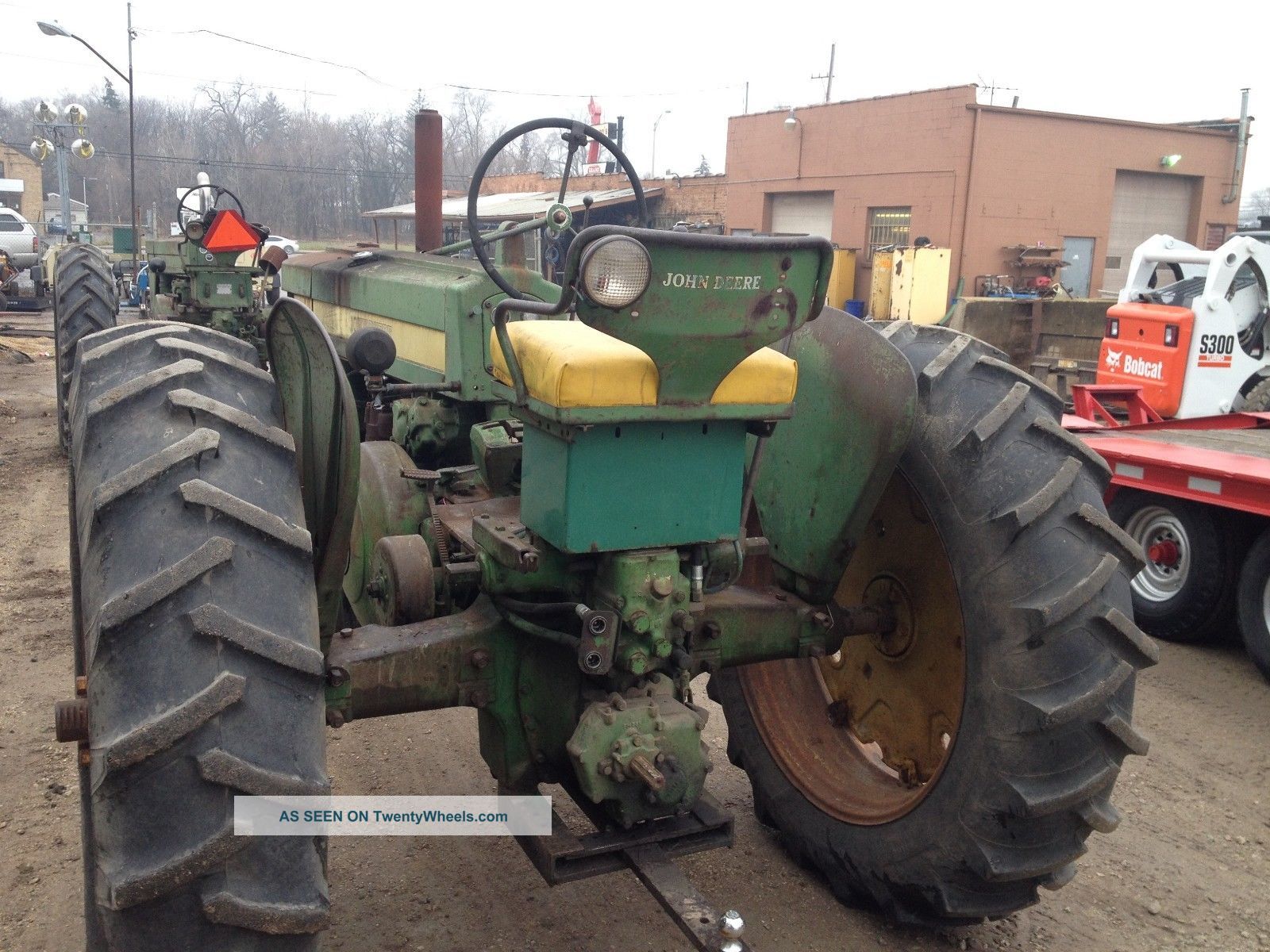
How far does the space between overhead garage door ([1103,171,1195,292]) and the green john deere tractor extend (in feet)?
81.7

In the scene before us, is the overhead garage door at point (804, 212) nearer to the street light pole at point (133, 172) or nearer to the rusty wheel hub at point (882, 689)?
the street light pole at point (133, 172)

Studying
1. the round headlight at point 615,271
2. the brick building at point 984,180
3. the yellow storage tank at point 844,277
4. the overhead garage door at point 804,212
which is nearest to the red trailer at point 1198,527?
the round headlight at point 615,271

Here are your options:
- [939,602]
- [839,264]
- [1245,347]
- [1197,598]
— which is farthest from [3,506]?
[839,264]

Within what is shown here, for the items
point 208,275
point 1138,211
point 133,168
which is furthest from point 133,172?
point 1138,211

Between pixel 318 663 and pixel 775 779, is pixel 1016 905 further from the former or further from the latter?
pixel 318 663

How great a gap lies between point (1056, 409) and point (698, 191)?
2877 cm

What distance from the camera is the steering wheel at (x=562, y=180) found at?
3.01m

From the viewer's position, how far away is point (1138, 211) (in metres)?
25.8

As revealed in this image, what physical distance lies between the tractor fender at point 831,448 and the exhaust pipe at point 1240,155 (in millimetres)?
28089

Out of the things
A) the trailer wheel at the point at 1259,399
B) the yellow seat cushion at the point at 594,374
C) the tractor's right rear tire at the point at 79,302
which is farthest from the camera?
the tractor's right rear tire at the point at 79,302

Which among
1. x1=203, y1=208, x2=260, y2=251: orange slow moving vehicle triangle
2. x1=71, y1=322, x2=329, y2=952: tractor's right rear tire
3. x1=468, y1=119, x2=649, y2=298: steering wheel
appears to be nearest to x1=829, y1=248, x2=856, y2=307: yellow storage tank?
x1=203, y1=208, x2=260, y2=251: orange slow moving vehicle triangle

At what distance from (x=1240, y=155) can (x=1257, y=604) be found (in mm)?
25497

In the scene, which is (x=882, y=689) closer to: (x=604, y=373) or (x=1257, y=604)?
(x=604, y=373)

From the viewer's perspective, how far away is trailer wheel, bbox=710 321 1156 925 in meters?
2.54
